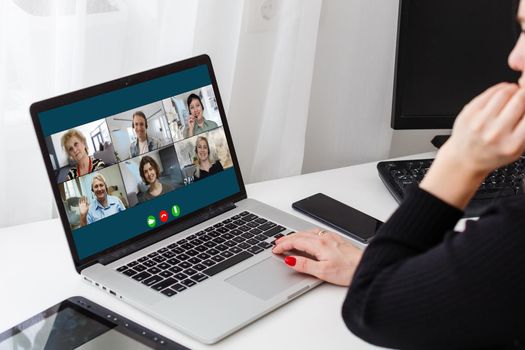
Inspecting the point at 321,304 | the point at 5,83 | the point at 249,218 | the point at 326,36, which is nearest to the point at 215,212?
the point at 249,218

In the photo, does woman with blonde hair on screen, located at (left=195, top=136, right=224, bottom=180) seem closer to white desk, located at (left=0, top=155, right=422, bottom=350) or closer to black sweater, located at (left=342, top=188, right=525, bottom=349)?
white desk, located at (left=0, top=155, right=422, bottom=350)

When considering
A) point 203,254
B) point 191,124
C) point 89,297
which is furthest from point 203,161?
point 89,297

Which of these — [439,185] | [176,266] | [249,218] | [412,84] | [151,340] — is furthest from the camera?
[412,84]

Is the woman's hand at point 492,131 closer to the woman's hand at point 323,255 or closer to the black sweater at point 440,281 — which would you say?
the black sweater at point 440,281

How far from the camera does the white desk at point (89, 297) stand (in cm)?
100

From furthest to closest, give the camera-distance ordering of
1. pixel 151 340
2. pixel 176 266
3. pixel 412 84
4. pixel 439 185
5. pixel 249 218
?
1. pixel 412 84
2. pixel 249 218
3. pixel 176 266
4. pixel 151 340
5. pixel 439 185

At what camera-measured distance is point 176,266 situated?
44.9 inches

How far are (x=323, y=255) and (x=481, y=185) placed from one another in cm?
41

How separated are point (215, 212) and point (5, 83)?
0.38 metres

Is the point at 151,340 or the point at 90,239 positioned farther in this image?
the point at 90,239

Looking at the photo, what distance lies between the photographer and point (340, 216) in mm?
1338

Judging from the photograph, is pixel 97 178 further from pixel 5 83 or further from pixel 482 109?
pixel 482 109

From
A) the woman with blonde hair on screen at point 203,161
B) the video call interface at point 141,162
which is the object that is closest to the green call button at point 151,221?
the video call interface at point 141,162

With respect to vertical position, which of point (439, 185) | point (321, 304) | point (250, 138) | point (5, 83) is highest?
point (5, 83)
